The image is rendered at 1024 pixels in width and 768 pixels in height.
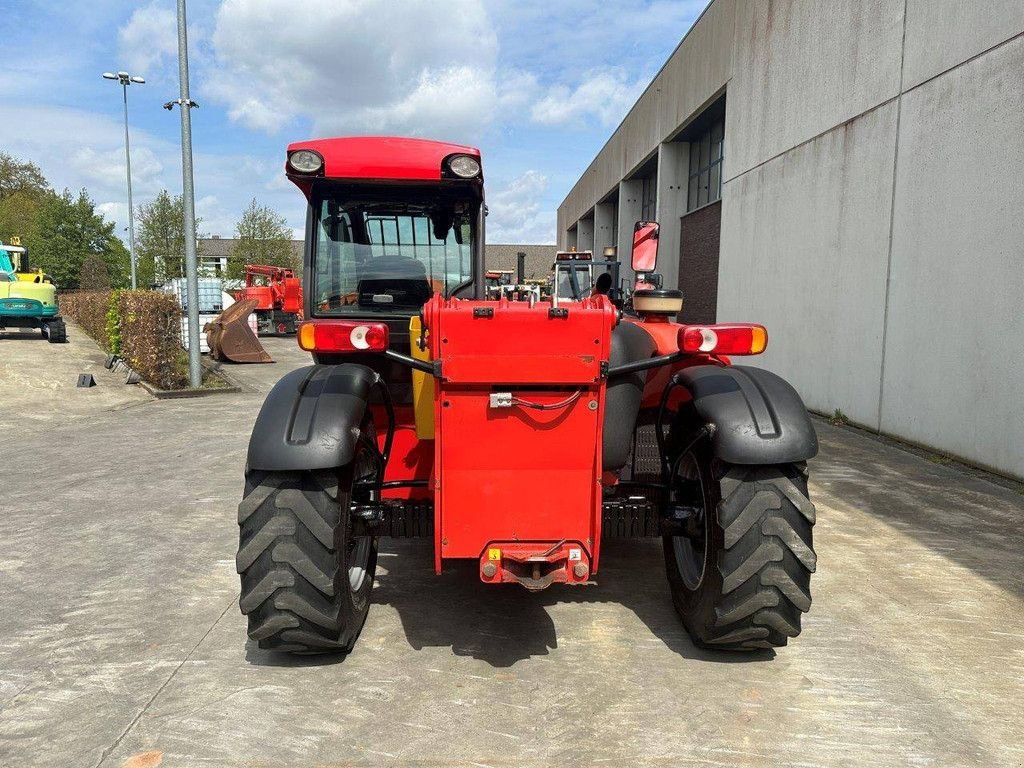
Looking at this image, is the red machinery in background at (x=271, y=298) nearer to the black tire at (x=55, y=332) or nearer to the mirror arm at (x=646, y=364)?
the black tire at (x=55, y=332)

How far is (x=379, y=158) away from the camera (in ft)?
13.4

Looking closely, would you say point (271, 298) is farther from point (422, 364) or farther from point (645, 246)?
point (422, 364)

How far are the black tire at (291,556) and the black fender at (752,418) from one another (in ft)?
5.20

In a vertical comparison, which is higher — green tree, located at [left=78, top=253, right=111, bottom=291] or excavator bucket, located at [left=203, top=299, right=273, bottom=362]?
green tree, located at [left=78, top=253, right=111, bottom=291]

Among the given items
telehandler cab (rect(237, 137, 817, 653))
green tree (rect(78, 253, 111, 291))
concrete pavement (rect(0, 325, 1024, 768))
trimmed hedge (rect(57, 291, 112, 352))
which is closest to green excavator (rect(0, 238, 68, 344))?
trimmed hedge (rect(57, 291, 112, 352))

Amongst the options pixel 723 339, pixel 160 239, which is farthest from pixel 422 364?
pixel 160 239

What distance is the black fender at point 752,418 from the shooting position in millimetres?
2918

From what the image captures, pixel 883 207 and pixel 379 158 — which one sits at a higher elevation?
pixel 883 207

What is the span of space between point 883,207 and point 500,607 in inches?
288

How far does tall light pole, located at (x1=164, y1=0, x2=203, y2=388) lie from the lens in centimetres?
Result: 1197

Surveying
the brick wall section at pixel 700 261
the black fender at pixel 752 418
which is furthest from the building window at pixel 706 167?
the black fender at pixel 752 418

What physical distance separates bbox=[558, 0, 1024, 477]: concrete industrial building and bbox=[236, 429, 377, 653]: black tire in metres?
6.15

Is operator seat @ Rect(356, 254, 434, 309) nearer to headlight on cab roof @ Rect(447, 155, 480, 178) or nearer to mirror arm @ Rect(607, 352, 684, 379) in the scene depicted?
headlight on cab roof @ Rect(447, 155, 480, 178)

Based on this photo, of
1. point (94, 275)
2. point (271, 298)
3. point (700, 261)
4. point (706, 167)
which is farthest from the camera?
point (94, 275)
